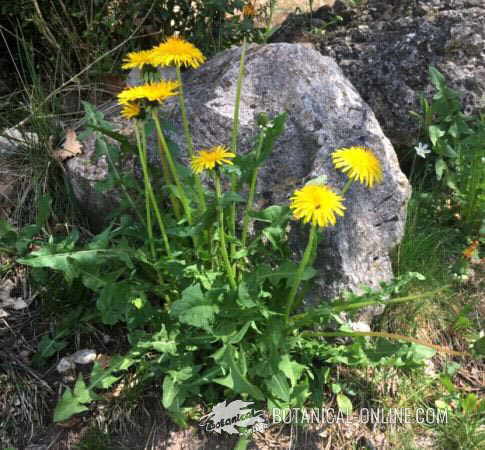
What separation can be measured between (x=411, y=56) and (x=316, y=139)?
46.7 inches

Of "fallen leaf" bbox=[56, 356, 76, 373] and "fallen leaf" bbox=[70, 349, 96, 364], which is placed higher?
"fallen leaf" bbox=[70, 349, 96, 364]

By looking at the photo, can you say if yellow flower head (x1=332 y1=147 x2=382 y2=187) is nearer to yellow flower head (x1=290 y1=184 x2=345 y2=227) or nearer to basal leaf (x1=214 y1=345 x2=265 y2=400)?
yellow flower head (x1=290 y1=184 x2=345 y2=227)

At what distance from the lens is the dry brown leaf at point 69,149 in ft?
8.66

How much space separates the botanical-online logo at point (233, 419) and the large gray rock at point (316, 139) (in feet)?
1.83

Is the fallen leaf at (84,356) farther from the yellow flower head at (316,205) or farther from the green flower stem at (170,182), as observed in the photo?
the yellow flower head at (316,205)

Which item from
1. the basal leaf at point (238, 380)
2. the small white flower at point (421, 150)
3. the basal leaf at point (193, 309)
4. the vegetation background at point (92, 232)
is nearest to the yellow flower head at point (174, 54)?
the vegetation background at point (92, 232)

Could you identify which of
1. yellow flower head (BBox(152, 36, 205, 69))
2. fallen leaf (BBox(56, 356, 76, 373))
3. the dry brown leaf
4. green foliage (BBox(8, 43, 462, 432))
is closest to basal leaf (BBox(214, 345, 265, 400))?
green foliage (BBox(8, 43, 462, 432))

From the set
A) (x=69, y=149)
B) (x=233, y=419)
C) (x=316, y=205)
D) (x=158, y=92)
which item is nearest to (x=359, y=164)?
(x=316, y=205)

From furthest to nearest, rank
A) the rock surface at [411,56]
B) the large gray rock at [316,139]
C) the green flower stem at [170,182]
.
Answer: the rock surface at [411,56] → the large gray rock at [316,139] → the green flower stem at [170,182]

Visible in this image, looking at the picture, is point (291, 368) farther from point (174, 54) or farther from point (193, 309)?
point (174, 54)

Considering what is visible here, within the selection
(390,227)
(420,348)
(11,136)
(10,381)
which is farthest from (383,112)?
(10,381)

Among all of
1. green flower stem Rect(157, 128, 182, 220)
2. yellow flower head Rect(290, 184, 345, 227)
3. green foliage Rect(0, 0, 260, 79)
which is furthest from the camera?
green foliage Rect(0, 0, 260, 79)

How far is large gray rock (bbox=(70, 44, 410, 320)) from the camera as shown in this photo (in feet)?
7.18

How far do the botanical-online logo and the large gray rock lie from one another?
0.56 metres
